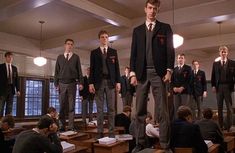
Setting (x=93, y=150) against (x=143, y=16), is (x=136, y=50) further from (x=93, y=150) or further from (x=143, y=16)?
(x=143, y=16)

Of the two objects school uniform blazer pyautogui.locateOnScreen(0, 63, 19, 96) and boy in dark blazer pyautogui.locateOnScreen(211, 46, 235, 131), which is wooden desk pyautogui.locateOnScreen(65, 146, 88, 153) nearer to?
boy in dark blazer pyautogui.locateOnScreen(211, 46, 235, 131)

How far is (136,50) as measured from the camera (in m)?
2.79

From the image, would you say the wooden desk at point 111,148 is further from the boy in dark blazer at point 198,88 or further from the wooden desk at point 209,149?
the boy in dark blazer at point 198,88

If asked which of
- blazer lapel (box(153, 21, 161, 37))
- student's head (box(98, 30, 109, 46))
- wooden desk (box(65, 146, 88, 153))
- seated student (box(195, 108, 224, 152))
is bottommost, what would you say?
wooden desk (box(65, 146, 88, 153))

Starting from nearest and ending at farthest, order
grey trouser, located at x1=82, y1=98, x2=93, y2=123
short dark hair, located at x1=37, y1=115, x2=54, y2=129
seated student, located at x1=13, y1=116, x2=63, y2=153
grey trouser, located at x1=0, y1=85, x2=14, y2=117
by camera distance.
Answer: seated student, located at x1=13, y1=116, x2=63, y2=153
short dark hair, located at x1=37, y1=115, x2=54, y2=129
grey trouser, located at x1=0, y1=85, x2=14, y2=117
grey trouser, located at x1=82, y1=98, x2=93, y2=123

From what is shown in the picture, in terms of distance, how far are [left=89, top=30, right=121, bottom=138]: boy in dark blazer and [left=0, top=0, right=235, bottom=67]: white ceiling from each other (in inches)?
75.7

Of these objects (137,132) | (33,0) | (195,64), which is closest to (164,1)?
(195,64)

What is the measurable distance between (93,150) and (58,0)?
3.11 meters

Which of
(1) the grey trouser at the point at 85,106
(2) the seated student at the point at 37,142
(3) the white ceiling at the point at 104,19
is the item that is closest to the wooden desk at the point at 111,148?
(2) the seated student at the point at 37,142

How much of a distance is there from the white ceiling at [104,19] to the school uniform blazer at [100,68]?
1935 mm

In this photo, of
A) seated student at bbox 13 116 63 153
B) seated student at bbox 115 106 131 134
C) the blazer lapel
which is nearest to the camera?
the blazer lapel

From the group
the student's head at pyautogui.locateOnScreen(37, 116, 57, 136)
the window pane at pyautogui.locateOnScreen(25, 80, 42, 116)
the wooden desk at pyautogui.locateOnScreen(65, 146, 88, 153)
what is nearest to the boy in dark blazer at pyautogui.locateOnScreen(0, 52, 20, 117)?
the wooden desk at pyautogui.locateOnScreen(65, 146, 88, 153)

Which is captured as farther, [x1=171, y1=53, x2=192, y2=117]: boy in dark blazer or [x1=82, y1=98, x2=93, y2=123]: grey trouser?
[x1=82, y1=98, x2=93, y2=123]: grey trouser

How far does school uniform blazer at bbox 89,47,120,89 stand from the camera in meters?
4.12
